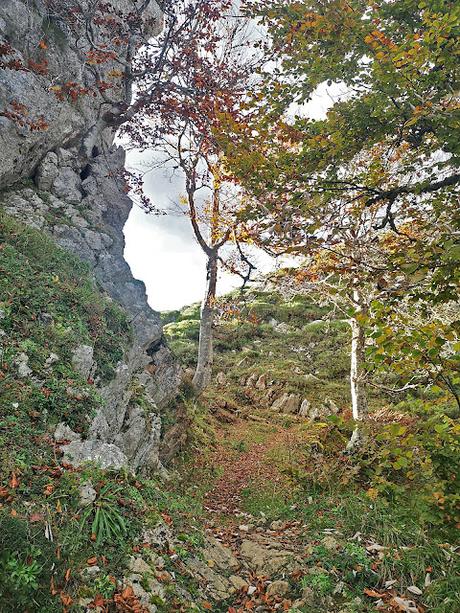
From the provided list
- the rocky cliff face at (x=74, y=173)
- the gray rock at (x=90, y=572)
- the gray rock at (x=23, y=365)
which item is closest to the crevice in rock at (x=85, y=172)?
the rocky cliff face at (x=74, y=173)

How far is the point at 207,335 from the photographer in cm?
1324

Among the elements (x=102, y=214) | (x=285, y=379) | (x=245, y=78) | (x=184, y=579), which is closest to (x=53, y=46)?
(x=102, y=214)

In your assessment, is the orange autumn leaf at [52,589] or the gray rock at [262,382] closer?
the orange autumn leaf at [52,589]

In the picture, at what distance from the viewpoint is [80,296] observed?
7500 millimetres

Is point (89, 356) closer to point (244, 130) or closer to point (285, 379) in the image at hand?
point (244, 130)

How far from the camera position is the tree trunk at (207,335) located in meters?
13.0

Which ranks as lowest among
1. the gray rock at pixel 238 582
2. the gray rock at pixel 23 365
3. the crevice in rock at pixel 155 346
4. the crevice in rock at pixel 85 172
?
the gray rock at pixel 238 582

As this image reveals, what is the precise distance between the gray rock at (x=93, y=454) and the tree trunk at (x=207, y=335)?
8246 millimetres

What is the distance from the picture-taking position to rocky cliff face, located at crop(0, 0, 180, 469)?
8133mm

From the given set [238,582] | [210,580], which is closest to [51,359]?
[210,580]

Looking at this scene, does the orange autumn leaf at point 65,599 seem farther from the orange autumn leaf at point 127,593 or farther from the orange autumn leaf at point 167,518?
the orange autumn leaf at point 167,518

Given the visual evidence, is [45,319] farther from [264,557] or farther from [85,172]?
[85,172]

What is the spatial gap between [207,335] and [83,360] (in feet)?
24.1

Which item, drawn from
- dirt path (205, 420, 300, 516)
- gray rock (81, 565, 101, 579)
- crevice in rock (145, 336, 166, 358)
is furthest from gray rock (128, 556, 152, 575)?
crevice in rock (145, 336, 166, 358)
